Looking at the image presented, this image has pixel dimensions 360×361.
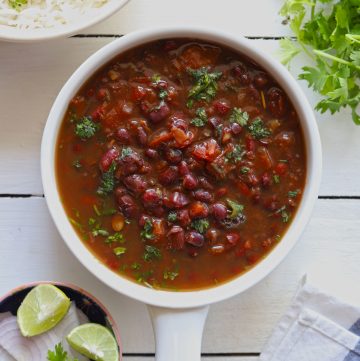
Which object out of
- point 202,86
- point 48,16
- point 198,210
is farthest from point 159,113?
point 48,16

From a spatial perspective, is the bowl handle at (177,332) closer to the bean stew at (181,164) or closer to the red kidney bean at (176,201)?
the bean stew at (181,164)

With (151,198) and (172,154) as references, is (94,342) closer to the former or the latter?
(151,198)

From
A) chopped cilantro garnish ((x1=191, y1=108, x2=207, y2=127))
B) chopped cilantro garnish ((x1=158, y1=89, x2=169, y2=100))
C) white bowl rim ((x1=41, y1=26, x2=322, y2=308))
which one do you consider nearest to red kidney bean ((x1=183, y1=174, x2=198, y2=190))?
chopped cilantro garnish ((x1=191, y1=108, x2=207, y2=127))

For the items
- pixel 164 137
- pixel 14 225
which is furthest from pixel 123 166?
pixel 14 225

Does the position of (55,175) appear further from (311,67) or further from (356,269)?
(356,269)

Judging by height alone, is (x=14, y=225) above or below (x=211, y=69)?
below

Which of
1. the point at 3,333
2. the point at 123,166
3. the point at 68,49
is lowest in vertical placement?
the point at 3,333

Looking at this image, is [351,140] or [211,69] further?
[351,140]
